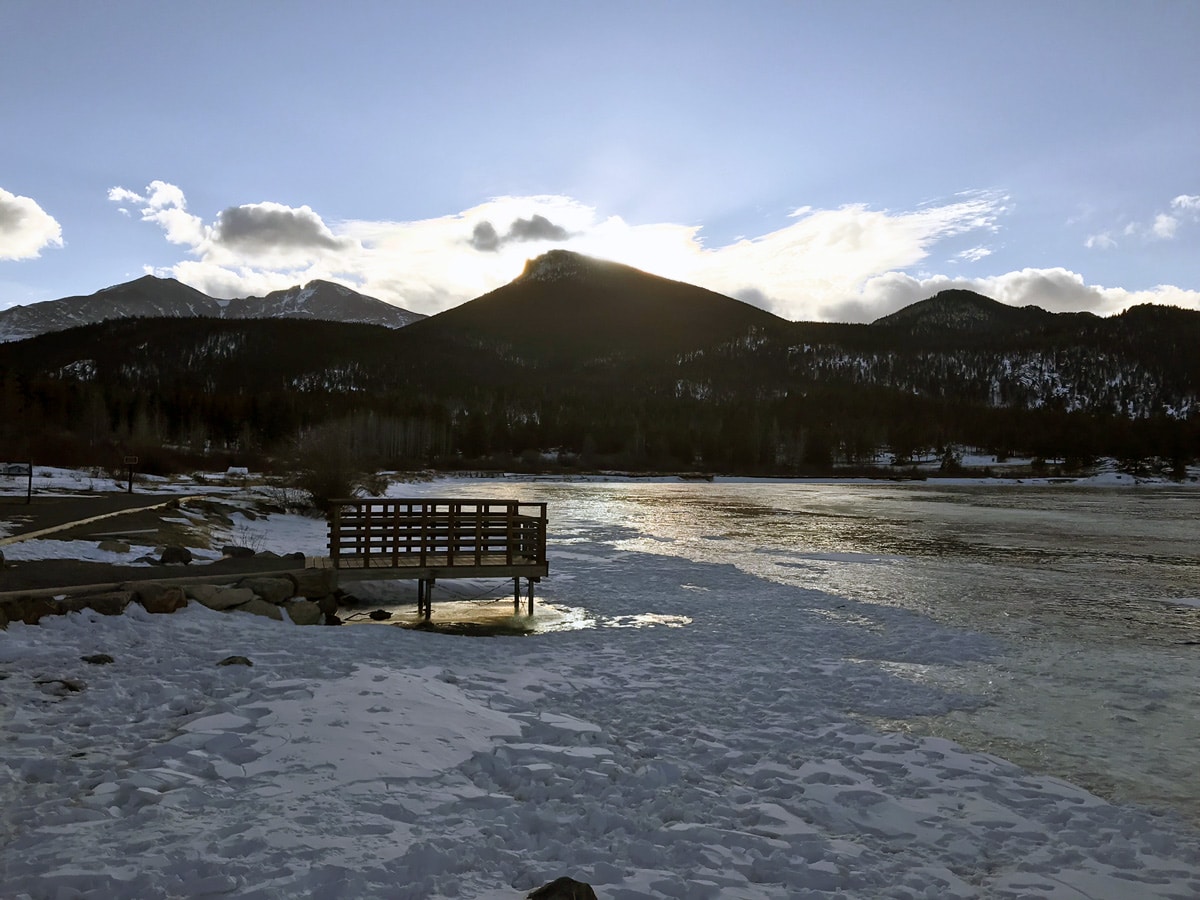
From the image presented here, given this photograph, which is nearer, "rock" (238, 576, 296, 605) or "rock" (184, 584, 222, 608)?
"rock" (184, 584, 222, 608)

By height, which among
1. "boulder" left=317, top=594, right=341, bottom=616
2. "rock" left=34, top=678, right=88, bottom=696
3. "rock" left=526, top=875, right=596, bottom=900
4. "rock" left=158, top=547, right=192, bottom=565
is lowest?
"boulder" left=317, top=594, right=341, bottom=616

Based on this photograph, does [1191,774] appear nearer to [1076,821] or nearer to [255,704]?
[1076,821]

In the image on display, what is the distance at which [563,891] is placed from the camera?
17.2 ft

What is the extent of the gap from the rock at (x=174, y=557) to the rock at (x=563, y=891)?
51.0 feet

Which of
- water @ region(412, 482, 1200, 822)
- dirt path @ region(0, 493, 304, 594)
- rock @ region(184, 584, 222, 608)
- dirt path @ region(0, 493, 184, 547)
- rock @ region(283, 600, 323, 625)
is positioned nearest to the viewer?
water @ region(412, 482, 1200, 822)

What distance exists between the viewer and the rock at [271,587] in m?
15.2

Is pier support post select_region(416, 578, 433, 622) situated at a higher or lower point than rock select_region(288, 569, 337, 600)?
lower

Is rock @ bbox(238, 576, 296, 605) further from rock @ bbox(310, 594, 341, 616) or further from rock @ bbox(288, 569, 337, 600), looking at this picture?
rock @ bbox(310, 594, 341, 616)

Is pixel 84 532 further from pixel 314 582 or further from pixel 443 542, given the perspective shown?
pixel 443 542

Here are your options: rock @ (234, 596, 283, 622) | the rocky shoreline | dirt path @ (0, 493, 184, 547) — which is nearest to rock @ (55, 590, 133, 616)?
the rocky shoreline

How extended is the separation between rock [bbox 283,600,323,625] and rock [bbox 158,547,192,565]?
4238 mm

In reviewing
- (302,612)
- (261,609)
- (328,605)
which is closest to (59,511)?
(328,605)

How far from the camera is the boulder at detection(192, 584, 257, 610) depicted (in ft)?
46.7

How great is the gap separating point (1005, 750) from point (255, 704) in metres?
9.72
